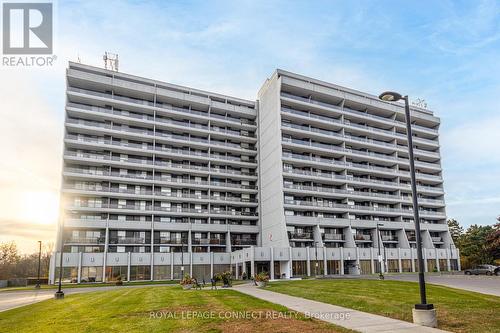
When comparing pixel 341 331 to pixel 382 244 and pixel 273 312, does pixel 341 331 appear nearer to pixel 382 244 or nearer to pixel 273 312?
pixel 273 312

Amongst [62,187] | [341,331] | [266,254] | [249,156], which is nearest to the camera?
[341,331]

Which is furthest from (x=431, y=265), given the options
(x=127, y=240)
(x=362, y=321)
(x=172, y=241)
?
(x=362, y=321)

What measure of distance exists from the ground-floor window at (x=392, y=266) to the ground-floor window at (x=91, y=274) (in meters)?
50.6

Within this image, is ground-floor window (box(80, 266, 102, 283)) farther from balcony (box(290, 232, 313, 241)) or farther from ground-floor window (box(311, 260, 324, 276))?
ground-floor window (box(311, 260, 324, 276))

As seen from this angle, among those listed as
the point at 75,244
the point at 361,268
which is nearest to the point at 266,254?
the point at 361,268

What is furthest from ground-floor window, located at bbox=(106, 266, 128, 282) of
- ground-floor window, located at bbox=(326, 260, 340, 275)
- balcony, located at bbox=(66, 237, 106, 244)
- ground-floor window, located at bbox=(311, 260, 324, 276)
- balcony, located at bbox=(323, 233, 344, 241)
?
balcony, located at bbox=(323, 233, 344, 241)

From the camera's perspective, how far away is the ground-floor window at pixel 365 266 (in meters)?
71.9

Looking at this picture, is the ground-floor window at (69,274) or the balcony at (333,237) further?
the balcony at (333,237)

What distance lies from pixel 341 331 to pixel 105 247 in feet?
198

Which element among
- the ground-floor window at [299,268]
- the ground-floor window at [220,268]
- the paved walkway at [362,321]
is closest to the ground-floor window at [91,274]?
the ground-floor window at [220,268]

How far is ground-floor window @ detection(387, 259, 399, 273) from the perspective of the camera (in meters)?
75.1

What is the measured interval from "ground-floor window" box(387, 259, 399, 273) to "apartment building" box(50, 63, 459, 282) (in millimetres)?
194

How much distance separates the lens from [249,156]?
83.9 meters

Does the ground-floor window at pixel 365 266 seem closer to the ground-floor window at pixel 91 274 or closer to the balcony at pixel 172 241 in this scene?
the balcony at pixel 172 241
